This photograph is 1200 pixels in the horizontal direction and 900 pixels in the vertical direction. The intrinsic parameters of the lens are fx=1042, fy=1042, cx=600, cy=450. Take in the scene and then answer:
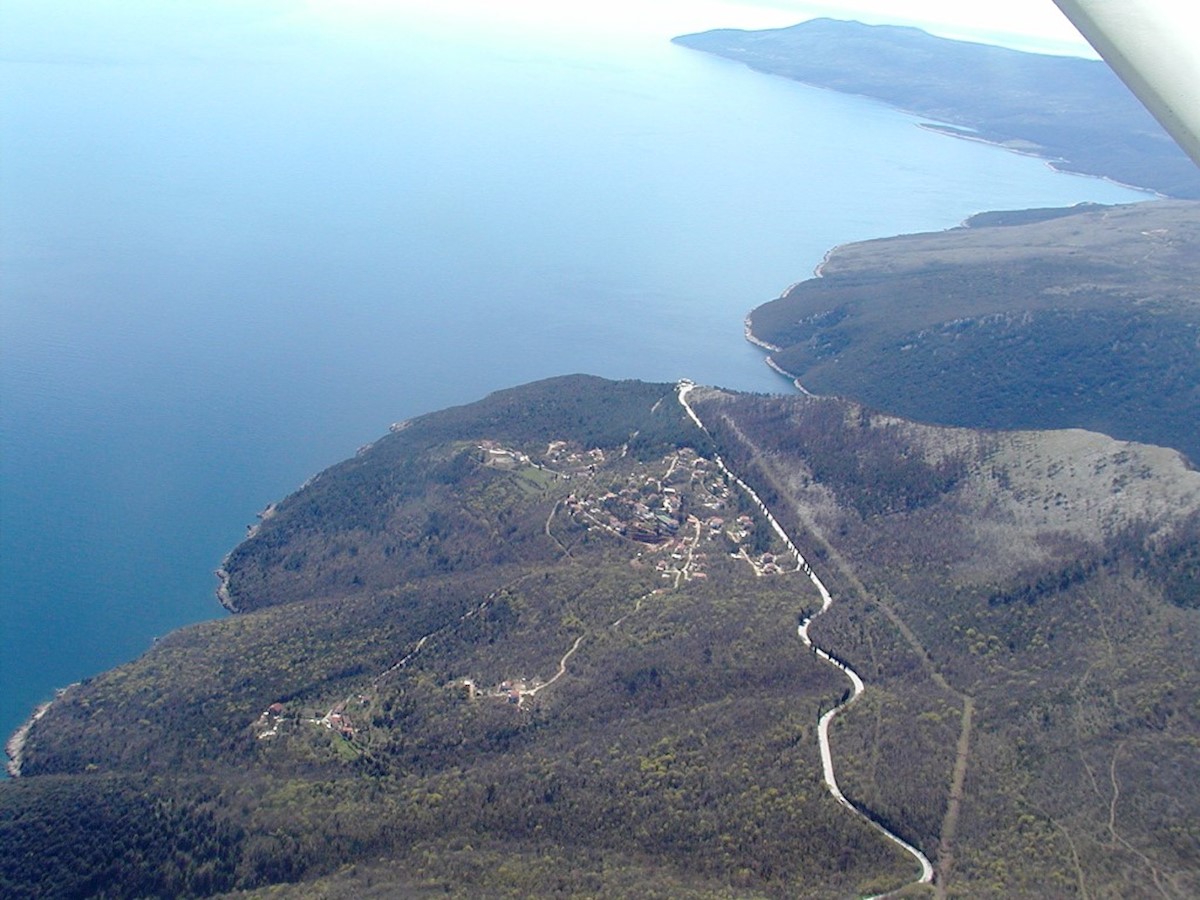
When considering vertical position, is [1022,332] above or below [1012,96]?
below

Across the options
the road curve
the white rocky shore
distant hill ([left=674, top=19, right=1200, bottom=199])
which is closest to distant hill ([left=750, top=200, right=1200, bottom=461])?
the road curve

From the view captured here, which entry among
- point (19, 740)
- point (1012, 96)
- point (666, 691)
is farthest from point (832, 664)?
point (1012, 96)

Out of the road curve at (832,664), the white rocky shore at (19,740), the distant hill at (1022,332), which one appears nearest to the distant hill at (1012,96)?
the distant hill at (1022,332)

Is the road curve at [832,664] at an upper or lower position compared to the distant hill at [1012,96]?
lower

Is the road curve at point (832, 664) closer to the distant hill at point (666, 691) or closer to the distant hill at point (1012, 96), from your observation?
the distant hill at point (666, 691)

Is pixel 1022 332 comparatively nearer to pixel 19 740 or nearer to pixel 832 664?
pixel 832 664

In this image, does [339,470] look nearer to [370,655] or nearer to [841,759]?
[370,655]

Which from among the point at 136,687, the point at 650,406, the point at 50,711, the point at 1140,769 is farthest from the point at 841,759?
Result: the point at 650,406
